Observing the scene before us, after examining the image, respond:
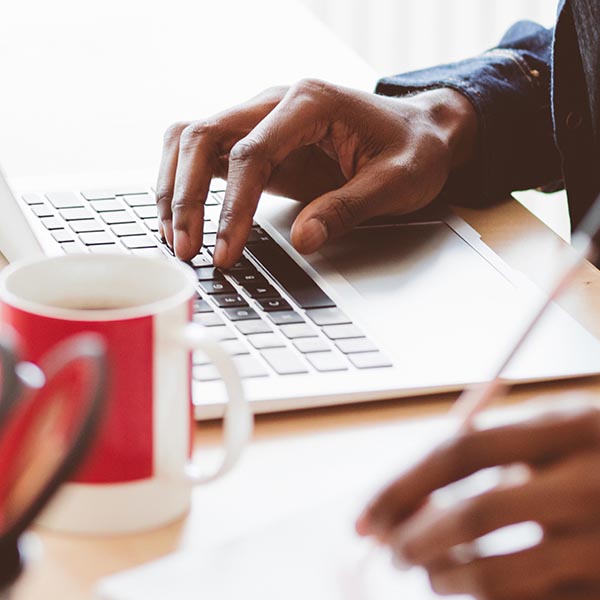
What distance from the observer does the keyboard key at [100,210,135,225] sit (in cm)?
88

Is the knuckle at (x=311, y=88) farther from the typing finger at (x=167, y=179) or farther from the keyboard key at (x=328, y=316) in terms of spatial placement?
the keyboard key at (x=328, y=316)

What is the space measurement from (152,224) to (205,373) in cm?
29

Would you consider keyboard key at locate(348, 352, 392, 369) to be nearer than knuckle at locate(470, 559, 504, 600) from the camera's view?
No

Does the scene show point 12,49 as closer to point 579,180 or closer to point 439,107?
point 439,107

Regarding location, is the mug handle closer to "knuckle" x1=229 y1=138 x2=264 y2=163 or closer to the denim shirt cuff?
"knuckle" x1=229 y1=138 x2=264 y2=163

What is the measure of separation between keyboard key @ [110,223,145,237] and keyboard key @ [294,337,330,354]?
0.24m

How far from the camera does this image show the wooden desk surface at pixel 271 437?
484 mm

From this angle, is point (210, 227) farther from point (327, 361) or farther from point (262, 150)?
point (327, 361)

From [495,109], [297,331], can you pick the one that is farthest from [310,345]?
[495,109]

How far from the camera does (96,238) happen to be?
2.80 feet

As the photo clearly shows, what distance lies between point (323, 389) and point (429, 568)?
18 centimetres

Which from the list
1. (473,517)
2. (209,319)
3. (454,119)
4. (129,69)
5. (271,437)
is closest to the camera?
(473,517)

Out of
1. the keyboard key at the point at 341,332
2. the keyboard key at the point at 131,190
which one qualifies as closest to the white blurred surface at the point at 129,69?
the keyboard key at the point at 131,190

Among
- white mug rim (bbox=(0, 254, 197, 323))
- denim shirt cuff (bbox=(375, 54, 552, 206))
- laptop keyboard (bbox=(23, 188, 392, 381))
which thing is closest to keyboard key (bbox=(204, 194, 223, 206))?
laptop keyboard (bbox=(23, 188, 392, 381))
